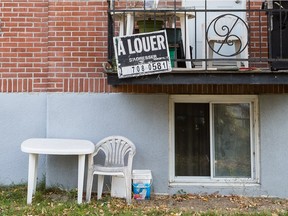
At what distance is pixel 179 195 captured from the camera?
223 inches

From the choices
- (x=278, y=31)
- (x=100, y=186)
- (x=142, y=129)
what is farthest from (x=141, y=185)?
(x=278, y=31)

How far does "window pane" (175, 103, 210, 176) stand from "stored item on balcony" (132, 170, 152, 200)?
2.09 feet

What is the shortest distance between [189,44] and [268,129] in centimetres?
178

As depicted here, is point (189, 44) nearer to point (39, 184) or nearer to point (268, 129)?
point (268, 129)

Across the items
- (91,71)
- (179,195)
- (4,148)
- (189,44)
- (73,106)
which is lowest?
(179,195)

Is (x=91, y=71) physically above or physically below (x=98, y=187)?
above

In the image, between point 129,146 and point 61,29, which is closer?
point 129,146

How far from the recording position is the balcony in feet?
16.5

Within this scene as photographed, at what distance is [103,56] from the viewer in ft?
19.3

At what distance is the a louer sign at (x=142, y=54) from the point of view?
500 centimetres

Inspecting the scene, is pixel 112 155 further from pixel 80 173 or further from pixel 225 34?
pixel 225 34

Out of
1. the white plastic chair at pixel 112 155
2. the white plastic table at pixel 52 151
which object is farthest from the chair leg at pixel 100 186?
the white plastic table at pixel 52 151

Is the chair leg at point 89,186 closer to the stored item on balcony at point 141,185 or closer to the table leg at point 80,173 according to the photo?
the table leg at point 80,173

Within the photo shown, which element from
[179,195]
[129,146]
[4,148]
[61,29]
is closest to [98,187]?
[129,146]
